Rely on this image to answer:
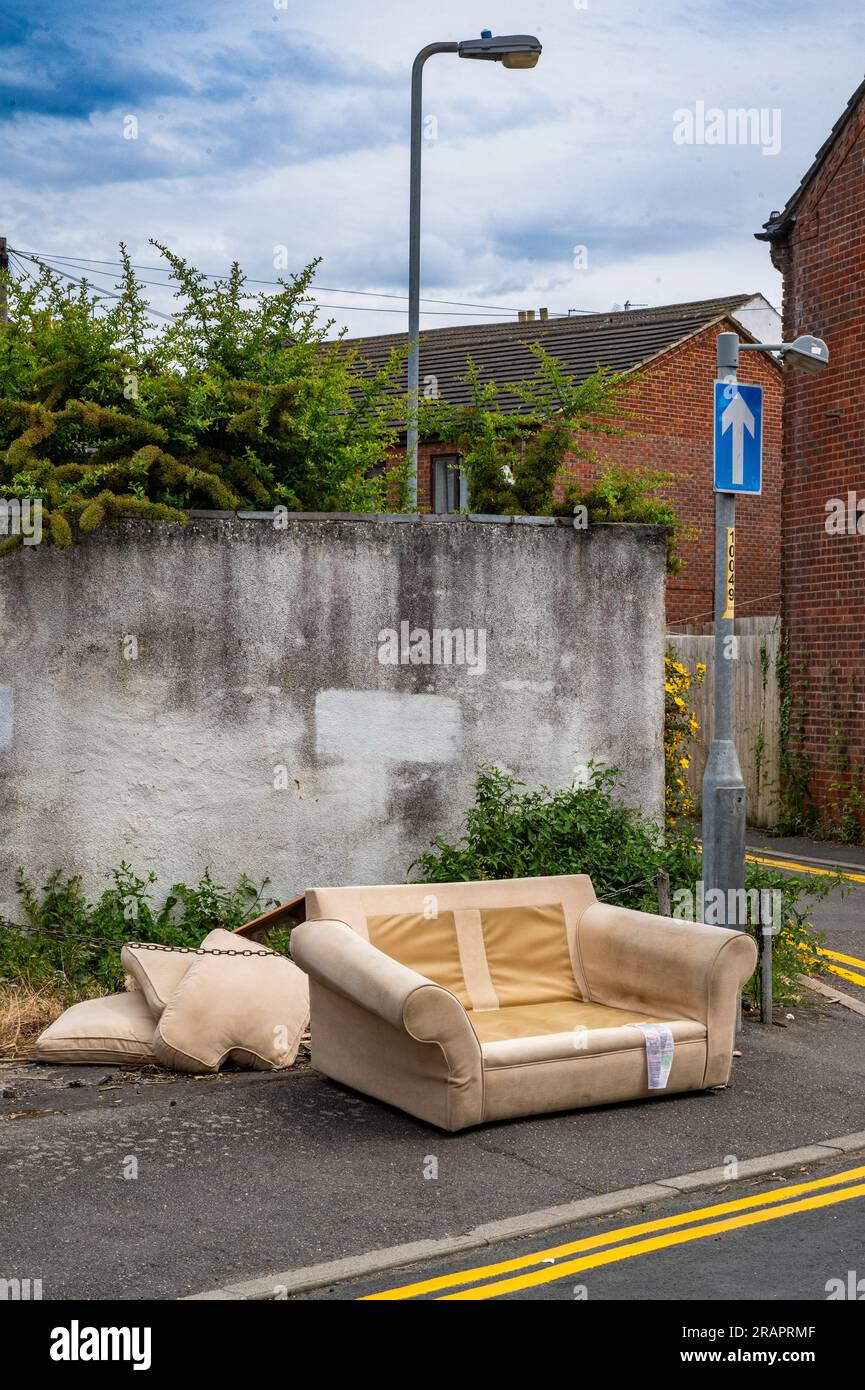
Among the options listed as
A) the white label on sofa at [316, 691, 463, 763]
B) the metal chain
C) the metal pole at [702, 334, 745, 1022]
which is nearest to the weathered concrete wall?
the white label on sofa at [316, 691, 463, 763]

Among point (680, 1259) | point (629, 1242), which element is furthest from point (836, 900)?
point (680, 1259)

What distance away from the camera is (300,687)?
33.2 feet

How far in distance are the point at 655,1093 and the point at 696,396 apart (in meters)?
22.4

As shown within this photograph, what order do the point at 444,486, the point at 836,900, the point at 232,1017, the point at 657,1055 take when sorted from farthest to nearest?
1. the point at 444,486
2. the point at 836,900
3. the point at 232,1017
4. the point at 657,1055

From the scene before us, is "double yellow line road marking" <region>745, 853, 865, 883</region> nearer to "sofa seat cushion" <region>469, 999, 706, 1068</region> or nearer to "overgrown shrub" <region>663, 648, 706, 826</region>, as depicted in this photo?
"overgrown shrub" <region>663, 648, 706, 826</region>

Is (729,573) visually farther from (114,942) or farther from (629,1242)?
(629,1242)

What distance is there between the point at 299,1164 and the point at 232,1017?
5.00 feet

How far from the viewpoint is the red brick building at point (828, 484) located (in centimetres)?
1730

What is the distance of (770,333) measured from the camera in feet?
106

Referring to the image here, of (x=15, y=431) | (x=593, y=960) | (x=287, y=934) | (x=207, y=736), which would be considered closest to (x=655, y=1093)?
(x=593, y=960)

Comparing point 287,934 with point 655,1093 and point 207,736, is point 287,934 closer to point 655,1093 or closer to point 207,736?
point 207,736

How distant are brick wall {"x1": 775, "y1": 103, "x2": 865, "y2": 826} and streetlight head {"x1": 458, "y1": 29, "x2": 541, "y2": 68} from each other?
480 cm

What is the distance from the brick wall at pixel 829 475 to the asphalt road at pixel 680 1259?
39.1 ft
